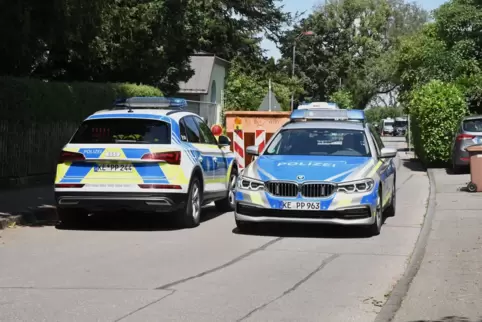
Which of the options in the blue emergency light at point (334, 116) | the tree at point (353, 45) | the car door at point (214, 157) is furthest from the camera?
the tree at point (353, 45)

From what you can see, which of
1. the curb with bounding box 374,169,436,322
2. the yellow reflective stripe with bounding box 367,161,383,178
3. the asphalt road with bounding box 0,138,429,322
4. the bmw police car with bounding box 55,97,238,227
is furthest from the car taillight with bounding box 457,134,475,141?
the bmw police car with bounding box 55,97,238,227

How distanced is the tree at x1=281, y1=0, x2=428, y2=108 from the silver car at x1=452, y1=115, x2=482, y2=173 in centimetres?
5685

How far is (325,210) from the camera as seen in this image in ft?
38.7

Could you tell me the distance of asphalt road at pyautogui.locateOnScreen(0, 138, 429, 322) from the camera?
292 inches

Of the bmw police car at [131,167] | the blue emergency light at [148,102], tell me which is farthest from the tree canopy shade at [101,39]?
the bmw police car at [131,167]

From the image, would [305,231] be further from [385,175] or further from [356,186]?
[385,175]

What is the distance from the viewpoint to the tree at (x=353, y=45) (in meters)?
84.6

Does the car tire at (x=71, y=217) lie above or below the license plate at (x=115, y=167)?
below

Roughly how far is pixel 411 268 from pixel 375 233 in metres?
3.30

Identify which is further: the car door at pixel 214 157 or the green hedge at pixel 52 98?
the green hedge at pixel 52 98

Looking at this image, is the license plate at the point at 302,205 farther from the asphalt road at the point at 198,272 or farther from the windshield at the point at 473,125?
the windshield at the point at 473,125

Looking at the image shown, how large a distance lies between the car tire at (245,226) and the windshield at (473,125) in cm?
1199

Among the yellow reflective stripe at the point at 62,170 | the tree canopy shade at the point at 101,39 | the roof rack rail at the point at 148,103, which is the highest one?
the tree canopy shade at the point at 101,39

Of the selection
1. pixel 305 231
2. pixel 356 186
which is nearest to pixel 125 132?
pixel 305 231
